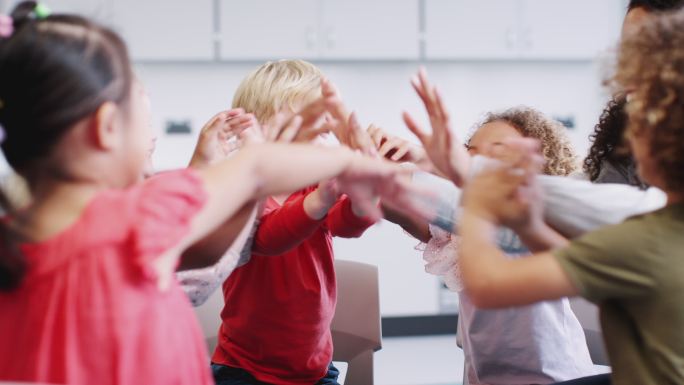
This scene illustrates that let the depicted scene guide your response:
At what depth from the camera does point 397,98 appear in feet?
12.7

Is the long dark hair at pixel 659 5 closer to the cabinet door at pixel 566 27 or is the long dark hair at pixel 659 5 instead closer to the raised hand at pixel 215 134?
the raised hand at pixel 215 134

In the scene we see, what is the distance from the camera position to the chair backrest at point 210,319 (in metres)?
1.67

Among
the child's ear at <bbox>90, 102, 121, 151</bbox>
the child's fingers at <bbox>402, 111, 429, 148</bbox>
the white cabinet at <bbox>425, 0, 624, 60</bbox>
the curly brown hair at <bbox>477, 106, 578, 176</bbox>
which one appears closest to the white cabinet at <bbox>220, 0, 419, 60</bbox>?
the white cabinet at <bbox>425, 0, 624, 60</bbox>

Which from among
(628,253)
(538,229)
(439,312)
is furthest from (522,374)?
(439,312)

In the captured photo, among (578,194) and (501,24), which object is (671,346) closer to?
(578,194)

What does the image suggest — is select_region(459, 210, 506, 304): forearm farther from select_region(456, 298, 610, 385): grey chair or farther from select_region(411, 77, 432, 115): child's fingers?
select_region(456, 298, 610, 385): grey chair

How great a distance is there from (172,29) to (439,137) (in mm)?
2871

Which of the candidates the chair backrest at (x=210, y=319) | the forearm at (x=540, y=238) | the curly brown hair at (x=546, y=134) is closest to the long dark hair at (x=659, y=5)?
the curly brown hair at (x=546, y=134)

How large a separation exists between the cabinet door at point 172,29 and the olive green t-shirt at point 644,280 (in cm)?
311

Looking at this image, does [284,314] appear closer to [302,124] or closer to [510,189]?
[302,124]

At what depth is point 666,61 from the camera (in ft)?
2.63

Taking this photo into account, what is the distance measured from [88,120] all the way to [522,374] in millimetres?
886

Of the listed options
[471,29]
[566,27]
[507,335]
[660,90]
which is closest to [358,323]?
[507,335]

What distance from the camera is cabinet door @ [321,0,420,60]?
11.9 feet
